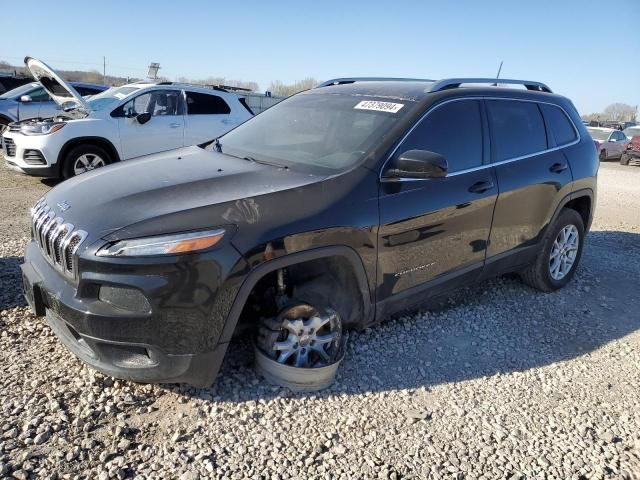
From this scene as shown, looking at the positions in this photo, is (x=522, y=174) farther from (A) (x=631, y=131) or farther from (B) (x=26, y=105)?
(A) (x=631, y=131)

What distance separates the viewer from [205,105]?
30.3 feet

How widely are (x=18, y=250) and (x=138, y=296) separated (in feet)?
10.6

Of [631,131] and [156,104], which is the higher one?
[156,104]

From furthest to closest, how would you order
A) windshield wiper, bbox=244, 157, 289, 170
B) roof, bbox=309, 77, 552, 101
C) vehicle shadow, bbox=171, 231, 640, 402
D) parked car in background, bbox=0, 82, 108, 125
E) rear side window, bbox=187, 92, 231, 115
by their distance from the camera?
1. parked car in background, bbox=0, 82, 108, 125
2. rear side window, bbox=187, 92, 231, 115
3. roof, bbox=309, 77, 552, 101
4. windshield wiper, bbox=244, 157, 289, 170
5. vehicle shadow, bbox=171, 231, 640, 402

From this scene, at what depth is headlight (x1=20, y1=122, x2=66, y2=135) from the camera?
306 inches

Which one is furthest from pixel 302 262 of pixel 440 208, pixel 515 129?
pixel 515 129

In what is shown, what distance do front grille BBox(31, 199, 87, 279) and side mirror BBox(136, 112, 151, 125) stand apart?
19.0 feet

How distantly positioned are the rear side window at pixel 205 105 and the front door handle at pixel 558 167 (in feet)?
21.6

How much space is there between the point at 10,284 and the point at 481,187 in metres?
3.68

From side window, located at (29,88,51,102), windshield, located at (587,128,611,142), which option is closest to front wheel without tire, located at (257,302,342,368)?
side window, located at (29,88,51,102)

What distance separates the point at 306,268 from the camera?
2932mm

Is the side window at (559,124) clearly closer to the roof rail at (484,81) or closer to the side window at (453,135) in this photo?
the roof rail at (484,81)

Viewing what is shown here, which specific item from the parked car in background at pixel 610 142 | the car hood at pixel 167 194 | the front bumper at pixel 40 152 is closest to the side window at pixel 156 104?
the front bumper at pixel 40 152

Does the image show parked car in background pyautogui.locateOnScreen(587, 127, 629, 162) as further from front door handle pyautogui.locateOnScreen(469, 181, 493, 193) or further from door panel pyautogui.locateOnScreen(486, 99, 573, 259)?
front door handle pyautogui.locateOnScreen(469, 181, 493, 193)
